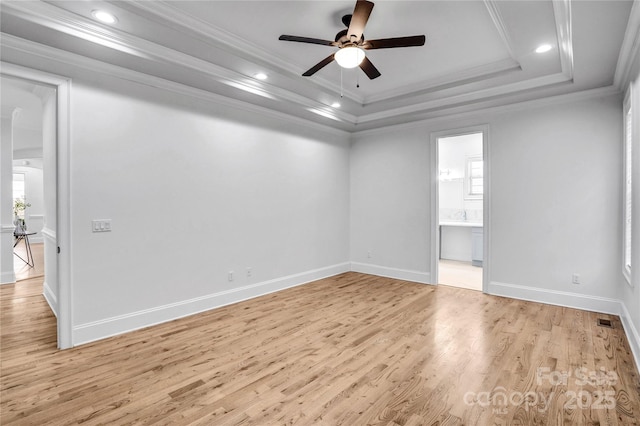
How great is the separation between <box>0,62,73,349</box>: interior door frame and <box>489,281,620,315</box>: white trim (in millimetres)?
5196

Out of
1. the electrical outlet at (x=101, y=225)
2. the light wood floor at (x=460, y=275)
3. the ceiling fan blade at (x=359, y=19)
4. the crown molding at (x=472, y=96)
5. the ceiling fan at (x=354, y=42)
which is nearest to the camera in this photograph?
the ceiling fan blade at (x=359, y=19)

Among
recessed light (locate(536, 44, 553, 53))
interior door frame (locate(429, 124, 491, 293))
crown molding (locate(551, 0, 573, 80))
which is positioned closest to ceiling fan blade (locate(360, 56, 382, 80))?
crown molding (locate(551, 0, 573, 80))

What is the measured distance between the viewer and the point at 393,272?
18.9 ft

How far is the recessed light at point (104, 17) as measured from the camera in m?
2.49

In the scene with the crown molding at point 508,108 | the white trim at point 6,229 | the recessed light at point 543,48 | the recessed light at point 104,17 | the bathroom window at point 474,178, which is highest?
the recessed light at point 543,48

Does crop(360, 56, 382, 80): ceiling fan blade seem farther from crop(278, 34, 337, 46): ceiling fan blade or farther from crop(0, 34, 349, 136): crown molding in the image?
crop(0, 34, 349, 136): crown molding

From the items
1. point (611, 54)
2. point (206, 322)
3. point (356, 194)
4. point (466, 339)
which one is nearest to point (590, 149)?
point (611, 54)

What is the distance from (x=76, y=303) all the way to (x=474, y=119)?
5.54m

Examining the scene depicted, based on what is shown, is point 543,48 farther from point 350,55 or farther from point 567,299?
point 567,299

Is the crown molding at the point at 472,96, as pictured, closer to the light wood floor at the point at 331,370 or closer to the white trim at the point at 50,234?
the light wood floor at the point at 331,370

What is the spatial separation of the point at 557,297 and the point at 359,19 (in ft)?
13.9

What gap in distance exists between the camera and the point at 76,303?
3059 millimetres

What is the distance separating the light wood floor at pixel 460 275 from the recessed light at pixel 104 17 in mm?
5479

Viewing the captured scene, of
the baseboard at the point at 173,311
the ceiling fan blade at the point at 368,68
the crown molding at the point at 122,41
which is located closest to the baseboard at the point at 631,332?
the ceiling fan blade at the point at 368,68
